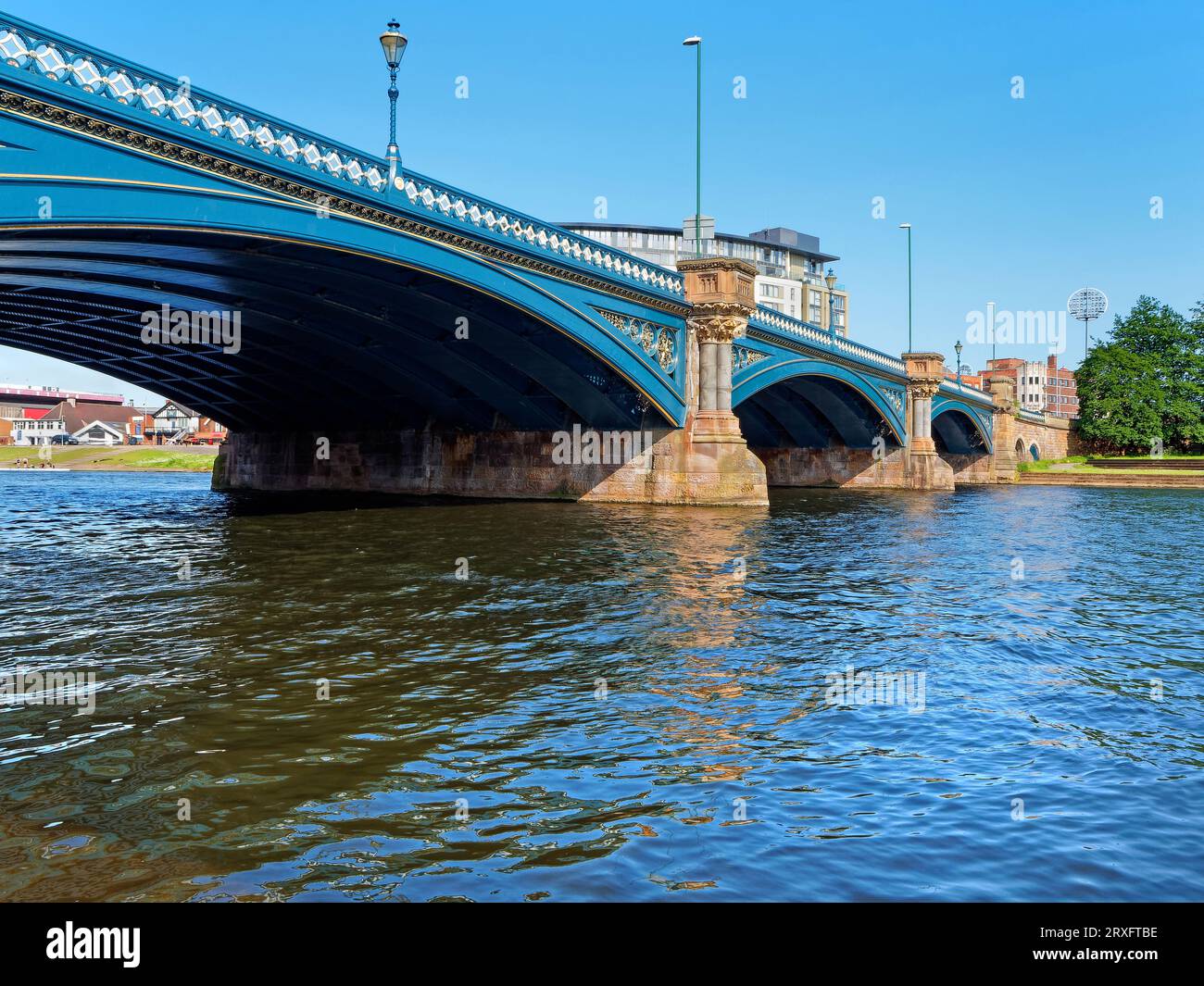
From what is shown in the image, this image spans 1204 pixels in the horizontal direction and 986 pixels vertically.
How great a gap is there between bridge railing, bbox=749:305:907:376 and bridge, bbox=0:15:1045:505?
0.19m

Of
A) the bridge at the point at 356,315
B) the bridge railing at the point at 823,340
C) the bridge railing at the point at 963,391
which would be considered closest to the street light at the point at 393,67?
the bridge at the point at 356,315

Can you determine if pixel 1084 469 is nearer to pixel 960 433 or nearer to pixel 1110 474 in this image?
pixel 1110 474

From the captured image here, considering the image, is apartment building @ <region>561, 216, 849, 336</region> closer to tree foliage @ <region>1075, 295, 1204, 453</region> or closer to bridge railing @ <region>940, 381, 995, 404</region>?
tree foliage @ <region>1075, 295, 1204, 453</region>

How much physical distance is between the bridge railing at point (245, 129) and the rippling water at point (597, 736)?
762cm

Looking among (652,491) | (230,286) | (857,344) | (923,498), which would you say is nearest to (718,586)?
(230,286)

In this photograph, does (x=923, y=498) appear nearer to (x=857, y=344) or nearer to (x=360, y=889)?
(x=857, y=344)

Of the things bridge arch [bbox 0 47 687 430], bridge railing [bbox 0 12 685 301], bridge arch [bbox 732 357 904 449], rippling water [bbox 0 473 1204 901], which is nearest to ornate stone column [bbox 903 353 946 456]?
bridge arch [bbox 732 357 904 449]

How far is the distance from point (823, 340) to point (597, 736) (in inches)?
1666

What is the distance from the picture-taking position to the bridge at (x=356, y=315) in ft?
51.5

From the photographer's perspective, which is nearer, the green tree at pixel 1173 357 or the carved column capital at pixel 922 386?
the carved column capital at pixel 922 386

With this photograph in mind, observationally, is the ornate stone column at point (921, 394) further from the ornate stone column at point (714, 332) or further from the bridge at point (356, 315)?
the ornate stone column at point (714, 332)

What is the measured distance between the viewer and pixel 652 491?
36.8m

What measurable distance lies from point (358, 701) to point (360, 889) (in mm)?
3882

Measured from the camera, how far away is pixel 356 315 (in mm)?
28625
